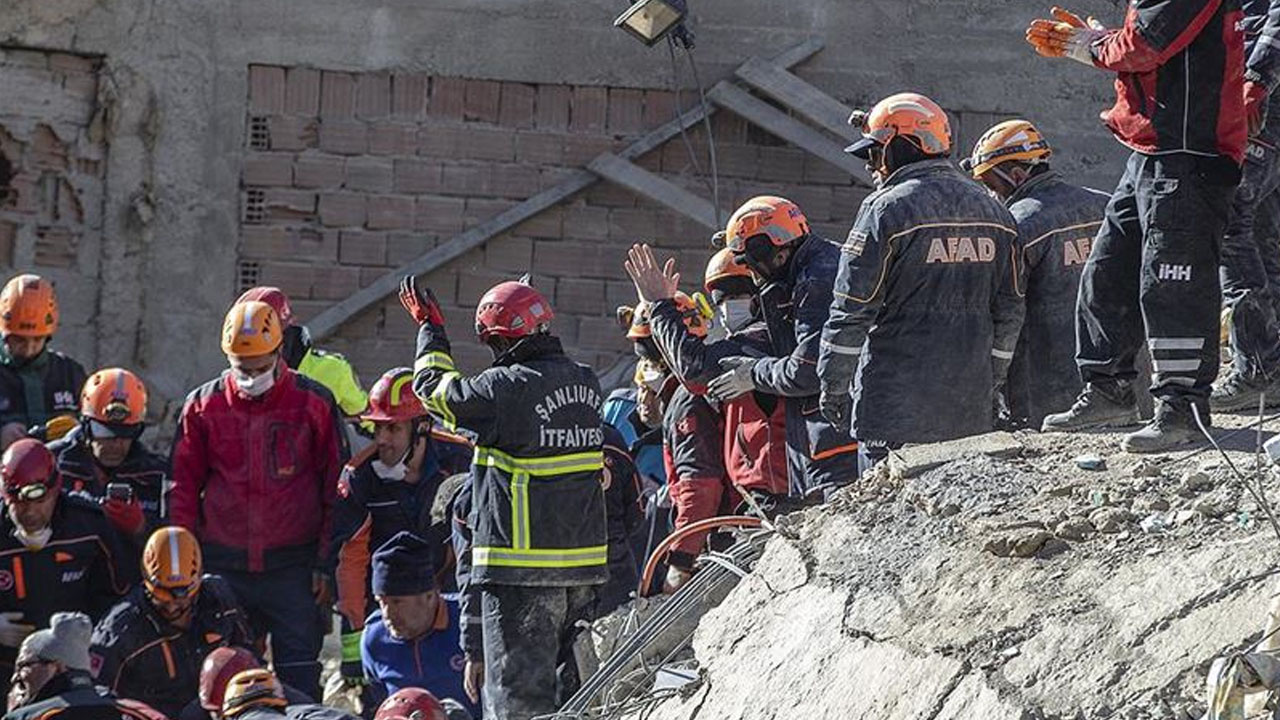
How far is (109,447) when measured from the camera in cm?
1041

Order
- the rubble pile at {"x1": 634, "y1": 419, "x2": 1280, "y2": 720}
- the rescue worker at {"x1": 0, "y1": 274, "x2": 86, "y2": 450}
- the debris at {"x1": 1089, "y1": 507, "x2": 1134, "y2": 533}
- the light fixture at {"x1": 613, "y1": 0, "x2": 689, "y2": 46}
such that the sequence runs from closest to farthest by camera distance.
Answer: the rubble pile at {"x1": 634, "y1": 419, "x2": 1280, "y2": 720}, the debris at {"x1": 1089, "y1": 507, "x2": 1134, "y2": 533}, the rescue worker at {"x1": 0, "y1": 274, "x2": 86, "y2": 450}, the light fixture at {"x1": 613, "y1": 0, "x2": 689, "y2": 46}

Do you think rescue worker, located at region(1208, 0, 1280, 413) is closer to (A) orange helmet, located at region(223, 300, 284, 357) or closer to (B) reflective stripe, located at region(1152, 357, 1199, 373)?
(B) reflective stripe, located at region(1152, 357, 1199, 373)

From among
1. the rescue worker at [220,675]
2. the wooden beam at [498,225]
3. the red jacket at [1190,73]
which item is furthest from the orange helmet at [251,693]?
the wooden beam at [498,225]

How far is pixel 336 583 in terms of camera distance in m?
9.86

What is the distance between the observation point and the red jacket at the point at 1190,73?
6.32 m

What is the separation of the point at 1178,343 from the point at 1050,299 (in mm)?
1912

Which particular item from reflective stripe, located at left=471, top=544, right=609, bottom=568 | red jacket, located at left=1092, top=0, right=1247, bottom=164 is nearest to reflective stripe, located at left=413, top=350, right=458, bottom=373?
reflective stripe, located at left=471, top=544, right=609, bottom=568

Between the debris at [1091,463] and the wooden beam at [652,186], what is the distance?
700 centimetres

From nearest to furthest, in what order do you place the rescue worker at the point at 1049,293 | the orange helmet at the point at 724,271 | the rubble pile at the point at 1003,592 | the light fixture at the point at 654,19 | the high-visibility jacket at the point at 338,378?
the rubble pile at the point at 1003,592
the rescue worker at the point at 1049,293
the orange helmet at the point at 724,271
the high-visibility jacket at the point at 338,378
the light fixture at the point at 654,19

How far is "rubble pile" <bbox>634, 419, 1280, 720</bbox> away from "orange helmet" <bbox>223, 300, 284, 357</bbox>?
3.33 meters

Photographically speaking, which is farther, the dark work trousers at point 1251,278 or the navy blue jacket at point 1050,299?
the navy blue jacket at point 1050,299

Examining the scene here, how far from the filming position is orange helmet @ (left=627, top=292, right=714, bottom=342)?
9.10 metres

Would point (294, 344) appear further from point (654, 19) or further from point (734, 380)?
point (654, 19)

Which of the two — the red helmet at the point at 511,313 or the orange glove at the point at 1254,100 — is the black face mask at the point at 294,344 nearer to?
the red helmet at the point at 511,313
